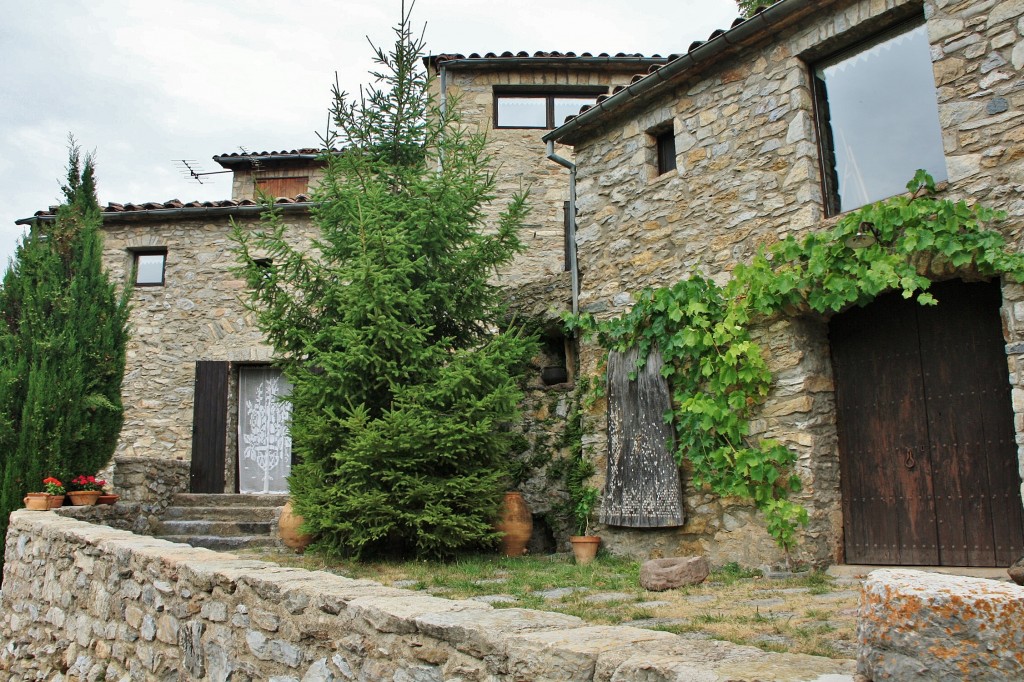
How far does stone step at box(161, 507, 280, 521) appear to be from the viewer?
8898 mm

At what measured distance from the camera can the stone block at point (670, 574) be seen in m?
4.90

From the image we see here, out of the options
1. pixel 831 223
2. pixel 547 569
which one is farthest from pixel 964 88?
→ pixel 547 569

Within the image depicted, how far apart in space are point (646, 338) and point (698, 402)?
0.82 metres

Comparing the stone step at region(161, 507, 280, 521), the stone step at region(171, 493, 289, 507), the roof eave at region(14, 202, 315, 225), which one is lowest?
the stone step at region(161, 507, 280, 521)

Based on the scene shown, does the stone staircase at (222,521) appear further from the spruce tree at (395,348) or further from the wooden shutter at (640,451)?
the wooden shutter at (640,451)

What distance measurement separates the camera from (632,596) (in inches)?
183

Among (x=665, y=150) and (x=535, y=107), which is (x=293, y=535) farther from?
(x=535, y=107)

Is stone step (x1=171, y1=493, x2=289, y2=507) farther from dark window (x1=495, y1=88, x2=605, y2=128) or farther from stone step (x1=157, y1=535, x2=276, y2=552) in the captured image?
dark window (x1=495, y1=88, x2=605, y2=128)

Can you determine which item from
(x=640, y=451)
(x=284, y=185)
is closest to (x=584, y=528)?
(x=640, y=451)

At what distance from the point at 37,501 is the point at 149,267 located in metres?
4.49

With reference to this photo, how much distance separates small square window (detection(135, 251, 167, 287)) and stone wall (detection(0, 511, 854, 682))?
5.54 meters

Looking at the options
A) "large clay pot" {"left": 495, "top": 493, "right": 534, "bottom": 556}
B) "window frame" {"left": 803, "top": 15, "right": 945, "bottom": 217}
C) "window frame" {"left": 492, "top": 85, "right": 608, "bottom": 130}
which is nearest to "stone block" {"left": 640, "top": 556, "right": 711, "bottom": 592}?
"large clay pot" {"left": 495, "top": 493, "right": 534, "bottom": 556}

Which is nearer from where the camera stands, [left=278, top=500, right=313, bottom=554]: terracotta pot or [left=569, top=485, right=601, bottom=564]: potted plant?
[left=569, top=485, right=601, bottom=564]: potted plant

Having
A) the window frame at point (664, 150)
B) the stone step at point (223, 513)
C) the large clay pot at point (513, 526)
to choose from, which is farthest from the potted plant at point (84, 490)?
the window frame at point (664, 150)
